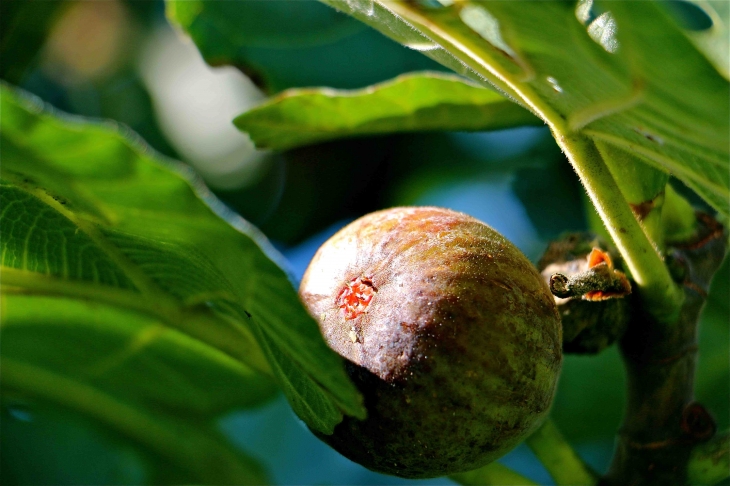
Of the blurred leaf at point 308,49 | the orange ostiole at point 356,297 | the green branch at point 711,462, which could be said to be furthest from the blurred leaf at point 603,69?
the blurred leaf at point 308,49

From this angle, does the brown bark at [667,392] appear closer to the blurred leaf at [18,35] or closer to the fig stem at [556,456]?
the fig stem at [556,456]

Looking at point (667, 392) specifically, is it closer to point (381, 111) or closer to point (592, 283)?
point (592, 283)

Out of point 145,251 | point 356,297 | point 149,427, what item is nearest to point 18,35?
point 149,427

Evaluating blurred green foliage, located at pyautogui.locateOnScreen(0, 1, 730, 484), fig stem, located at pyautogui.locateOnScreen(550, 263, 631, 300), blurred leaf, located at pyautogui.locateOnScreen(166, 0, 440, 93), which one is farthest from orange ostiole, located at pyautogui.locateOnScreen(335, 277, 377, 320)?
blurred leaf, located at pyautogui.locateOnScreen(166, 0, 440, 93)

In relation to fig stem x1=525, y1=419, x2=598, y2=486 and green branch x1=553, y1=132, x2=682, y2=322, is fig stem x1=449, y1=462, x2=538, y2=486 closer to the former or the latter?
fig stem x1=525, y1=419, x2=598, y2=486

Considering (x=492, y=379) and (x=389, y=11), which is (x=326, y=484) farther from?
(x=389, y=11)
